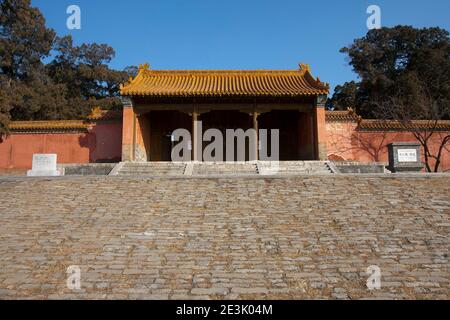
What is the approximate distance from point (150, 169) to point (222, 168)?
7.59ft

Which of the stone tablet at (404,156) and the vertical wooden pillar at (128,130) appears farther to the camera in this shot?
the vertical wooden pillar at (128,130)

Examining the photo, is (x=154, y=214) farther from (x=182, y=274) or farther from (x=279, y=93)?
(x=279, y=93)

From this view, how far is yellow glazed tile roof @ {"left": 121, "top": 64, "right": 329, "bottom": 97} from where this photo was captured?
1486 centimetres

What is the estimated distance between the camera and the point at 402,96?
24406 mm

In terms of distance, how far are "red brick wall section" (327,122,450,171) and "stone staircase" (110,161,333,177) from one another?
372 centimetres

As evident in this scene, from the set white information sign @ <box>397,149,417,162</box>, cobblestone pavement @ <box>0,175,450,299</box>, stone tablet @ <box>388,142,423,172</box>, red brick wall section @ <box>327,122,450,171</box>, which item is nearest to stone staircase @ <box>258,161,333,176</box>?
stone tablet @ <box>388,142,423,172</box>

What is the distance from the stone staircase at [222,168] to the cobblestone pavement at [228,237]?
8.98ft

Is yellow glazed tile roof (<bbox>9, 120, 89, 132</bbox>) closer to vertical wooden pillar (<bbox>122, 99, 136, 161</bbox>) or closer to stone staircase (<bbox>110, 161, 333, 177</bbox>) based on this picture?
vertical wooden pillar (<bbox>122, 99, 136, 161</bbox>)

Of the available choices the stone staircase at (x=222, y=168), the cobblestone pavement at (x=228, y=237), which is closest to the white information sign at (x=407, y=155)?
the stone staircase at (x=222, y=168)

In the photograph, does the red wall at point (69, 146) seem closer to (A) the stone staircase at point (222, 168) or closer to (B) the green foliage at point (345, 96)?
(A) the stone staircase at point (222, 168)

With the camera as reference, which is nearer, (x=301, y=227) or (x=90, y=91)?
(x=301, y=227)

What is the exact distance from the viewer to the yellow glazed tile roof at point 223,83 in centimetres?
1486
